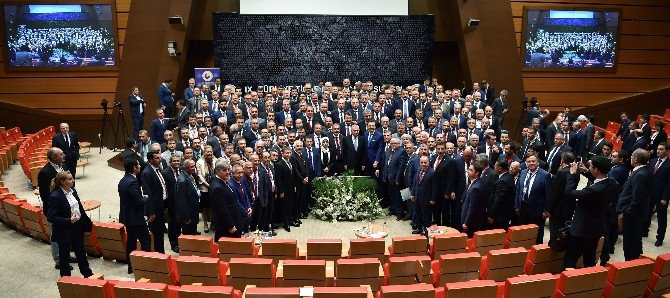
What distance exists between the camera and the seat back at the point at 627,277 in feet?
18.2

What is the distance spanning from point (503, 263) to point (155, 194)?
444 cm

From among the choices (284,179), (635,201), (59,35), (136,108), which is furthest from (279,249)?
(59,35)

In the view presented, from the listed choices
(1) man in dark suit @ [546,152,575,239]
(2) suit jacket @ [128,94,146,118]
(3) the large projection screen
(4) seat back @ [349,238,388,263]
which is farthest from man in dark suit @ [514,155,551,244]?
(2) suit jacket @ [128,94,146,118]

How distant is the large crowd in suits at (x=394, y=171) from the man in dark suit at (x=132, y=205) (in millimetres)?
14

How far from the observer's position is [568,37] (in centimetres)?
1664

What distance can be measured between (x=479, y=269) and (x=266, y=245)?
2.34 m

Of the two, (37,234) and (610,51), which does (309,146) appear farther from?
(610,51)

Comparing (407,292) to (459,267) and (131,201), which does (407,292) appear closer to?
(459,267)

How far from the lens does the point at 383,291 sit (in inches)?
196

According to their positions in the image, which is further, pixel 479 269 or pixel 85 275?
pixel 85 275

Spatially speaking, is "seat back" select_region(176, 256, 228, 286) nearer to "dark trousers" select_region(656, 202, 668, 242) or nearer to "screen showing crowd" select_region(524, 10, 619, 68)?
"dark trousers" select_region(656, 202, 668, 242)

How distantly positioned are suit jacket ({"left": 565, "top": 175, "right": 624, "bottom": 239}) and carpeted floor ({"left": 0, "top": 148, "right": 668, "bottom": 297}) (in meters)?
2.22

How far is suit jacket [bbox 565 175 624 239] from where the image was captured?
600 cm

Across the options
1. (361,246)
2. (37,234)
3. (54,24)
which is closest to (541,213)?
(361,246)
